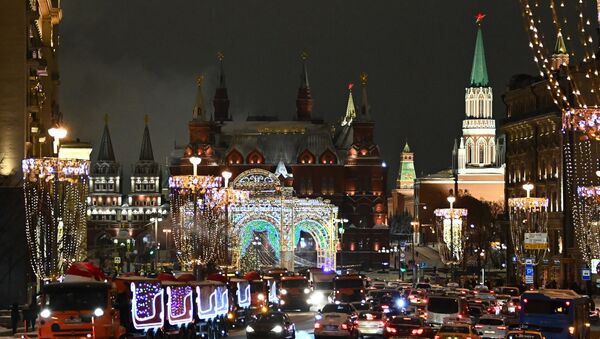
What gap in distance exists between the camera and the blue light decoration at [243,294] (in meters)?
62.5

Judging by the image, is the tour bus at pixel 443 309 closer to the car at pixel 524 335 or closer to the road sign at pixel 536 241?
the car at pixel 524 335

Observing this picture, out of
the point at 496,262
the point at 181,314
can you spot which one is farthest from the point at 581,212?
the point at 496,262

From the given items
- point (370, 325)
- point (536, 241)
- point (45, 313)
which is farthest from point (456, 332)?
point (536, 241)

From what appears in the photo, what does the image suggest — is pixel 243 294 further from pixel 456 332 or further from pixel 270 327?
pixel 456 332

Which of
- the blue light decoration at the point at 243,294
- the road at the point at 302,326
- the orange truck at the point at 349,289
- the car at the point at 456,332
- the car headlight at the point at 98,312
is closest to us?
the car headlight at the point at 98,312

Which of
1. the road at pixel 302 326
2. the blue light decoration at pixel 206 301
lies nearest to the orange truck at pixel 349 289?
the road at pixel 302 326

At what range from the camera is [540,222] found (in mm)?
106438

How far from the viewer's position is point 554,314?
46094mm

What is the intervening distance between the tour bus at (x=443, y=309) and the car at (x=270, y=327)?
7907mm

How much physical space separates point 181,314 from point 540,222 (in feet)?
211

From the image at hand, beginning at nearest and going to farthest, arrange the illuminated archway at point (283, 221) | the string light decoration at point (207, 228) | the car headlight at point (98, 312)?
the car headlight at point (98, 312) < the string light decoration at point (207, 228) < the illuminated archway at point (283, 221)

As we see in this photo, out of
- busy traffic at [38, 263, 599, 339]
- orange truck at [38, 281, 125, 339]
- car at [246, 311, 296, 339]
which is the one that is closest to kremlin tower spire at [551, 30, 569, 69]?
busy traffic at [38, 263, 599, 339]

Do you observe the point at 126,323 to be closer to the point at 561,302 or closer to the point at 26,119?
the point at 561,302

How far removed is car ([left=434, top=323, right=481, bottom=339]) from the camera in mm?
40625
